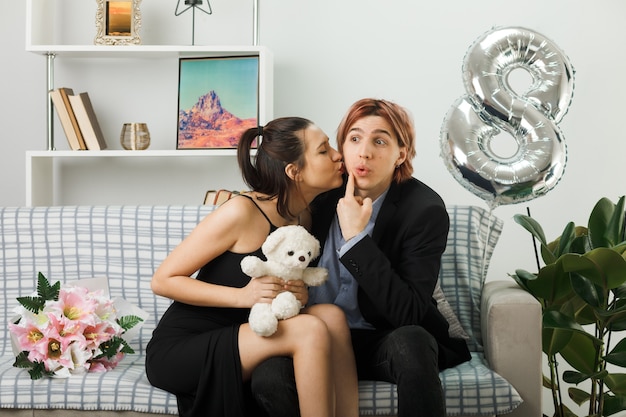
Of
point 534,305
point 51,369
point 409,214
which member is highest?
point 409,214

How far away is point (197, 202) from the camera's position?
3314 mm

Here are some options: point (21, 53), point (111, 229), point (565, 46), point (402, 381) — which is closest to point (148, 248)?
point (111, 229)

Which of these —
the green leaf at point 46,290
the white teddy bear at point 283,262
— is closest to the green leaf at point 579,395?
the white teddy bear at point 283,262

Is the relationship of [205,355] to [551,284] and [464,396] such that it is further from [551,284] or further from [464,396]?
[551,284]

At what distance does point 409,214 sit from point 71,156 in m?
1.67

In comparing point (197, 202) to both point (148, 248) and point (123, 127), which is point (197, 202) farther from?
point (148, 248)

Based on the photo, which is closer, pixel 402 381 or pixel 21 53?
pixel 402 381

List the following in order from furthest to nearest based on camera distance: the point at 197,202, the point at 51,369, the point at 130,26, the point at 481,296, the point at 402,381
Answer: the point at 197,202 < the point at 130,26 < the point at 481,296 < the point at 51,369 < the point at 402,381

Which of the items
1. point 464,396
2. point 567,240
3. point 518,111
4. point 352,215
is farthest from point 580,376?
point 352,215

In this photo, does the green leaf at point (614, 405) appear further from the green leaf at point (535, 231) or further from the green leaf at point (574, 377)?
the green leaf at point (535, 231)

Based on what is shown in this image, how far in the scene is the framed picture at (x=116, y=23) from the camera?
309 centimetres

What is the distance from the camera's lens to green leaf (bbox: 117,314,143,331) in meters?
2.25

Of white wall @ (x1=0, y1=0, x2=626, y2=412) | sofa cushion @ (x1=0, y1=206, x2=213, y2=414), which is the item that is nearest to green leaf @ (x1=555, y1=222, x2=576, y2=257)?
white wall @ (x1=0, y1=0, x2=626, y2=412)

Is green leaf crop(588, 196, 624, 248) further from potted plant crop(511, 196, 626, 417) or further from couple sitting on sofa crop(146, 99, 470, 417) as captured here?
couple sitting on sofa crop(146, 99, 470, 417)
